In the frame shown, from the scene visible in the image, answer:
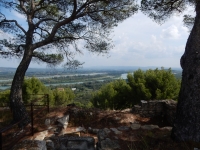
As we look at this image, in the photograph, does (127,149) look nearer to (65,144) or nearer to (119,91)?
(65,144)

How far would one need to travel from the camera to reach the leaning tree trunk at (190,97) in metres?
3.76

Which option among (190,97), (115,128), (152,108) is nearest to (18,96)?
(115,128)

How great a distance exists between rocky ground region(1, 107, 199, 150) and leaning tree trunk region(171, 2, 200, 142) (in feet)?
0.80

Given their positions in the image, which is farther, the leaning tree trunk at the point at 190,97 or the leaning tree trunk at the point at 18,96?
the leaning tree trunk at the point at 18,96

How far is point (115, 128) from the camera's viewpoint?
529 cm

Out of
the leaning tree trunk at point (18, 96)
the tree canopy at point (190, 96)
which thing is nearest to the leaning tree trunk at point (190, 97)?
the tree canopy at point (190, 96)

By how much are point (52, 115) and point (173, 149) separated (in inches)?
193

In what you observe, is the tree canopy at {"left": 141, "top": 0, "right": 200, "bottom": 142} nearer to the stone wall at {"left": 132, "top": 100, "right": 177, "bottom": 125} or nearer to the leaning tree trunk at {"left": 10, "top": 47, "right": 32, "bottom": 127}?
the stone wall at {"left": 132, "top": 100, "right": 177, "bottom": 125}

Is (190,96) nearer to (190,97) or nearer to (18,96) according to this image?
(190,97)

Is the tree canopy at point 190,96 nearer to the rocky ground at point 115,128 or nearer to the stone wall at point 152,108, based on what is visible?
the rocky ground at point 115,128

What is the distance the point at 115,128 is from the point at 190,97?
2.33 metres

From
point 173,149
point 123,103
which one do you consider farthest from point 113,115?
point 123,103

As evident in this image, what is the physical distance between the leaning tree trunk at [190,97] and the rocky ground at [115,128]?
0.24 meters

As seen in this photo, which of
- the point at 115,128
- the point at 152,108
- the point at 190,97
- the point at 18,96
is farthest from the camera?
the point at 152,108
